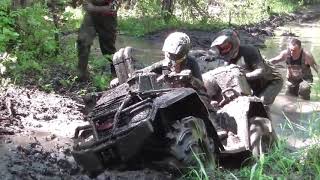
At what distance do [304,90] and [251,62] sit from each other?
117 inches

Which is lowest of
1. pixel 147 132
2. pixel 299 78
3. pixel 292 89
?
pixel 292 89

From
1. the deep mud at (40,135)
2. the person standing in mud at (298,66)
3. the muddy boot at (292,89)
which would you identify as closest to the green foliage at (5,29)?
the deep mud at (40,135)

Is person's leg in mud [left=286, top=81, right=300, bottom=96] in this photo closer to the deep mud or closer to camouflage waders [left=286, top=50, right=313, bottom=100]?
camouflage waders [left=286, top=50, right=313, bottom=100]

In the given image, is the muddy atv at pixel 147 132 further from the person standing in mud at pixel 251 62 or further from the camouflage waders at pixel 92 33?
the camouflage waders at pixel 92 33

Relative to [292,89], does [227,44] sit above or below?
above

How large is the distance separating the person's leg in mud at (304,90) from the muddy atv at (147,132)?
576cm

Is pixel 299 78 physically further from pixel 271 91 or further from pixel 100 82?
pixel 100 82

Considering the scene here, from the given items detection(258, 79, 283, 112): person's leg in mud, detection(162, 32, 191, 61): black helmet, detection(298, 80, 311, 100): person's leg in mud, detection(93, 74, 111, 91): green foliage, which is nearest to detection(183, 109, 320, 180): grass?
detection(162, 32, 191, 61): black helmet

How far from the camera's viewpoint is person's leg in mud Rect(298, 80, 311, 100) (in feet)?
33.8

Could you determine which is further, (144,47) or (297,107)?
(144,47)

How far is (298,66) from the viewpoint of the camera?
34.8 feet

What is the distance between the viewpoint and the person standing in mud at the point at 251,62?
24.5ft

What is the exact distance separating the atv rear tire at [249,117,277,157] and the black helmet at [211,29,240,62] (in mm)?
1730

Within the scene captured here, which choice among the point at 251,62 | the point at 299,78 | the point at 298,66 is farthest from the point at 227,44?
the point at 299,78
